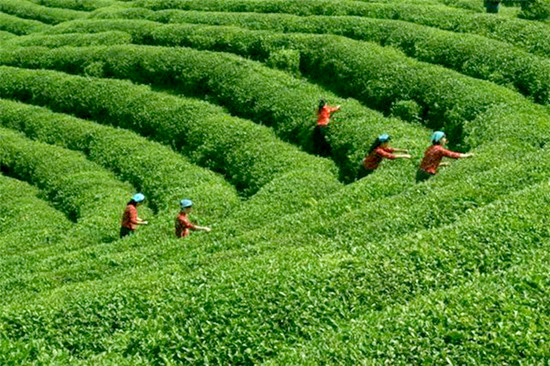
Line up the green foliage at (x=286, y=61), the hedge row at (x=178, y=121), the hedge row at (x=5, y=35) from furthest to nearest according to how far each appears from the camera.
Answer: the hedge row at (x=5, y=35) → the green foliage at (x=286, y=61) → the hedge row at (x=178, y=121)

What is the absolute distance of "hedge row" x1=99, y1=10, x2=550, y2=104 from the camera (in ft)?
123

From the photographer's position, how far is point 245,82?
4628 centimetres

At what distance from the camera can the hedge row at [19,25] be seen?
8094 centimetres

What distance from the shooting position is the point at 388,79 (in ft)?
136

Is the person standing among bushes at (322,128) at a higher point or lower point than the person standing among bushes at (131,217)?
higher

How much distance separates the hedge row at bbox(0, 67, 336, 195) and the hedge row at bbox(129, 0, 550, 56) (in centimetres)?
1427

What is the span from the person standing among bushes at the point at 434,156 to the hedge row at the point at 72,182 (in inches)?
569

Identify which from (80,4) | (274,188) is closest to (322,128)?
(274,188)

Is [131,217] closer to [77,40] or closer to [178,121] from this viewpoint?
[178,121]

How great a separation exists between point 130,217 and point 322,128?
477 inches

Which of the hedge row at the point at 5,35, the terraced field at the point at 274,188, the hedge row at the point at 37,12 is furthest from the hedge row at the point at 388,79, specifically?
the hedge row at the point at 5,35

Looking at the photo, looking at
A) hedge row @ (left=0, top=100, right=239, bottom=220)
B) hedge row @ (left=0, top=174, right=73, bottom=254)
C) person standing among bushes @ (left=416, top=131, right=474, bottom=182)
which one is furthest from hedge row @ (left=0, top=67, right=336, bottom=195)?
person standing among bushes @ (left=416, top=131, right=474, bottom=182)

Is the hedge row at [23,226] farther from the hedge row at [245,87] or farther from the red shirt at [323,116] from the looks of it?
the red shirt at [323,116]

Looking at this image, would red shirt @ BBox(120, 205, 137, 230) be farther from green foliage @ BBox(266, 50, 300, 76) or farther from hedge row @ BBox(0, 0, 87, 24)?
hedge row @ BBox(0, 0, 87, 24)
